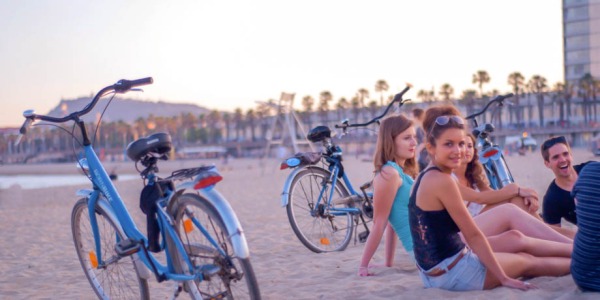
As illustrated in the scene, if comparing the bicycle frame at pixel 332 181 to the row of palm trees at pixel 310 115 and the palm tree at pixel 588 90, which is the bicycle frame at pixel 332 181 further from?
the palm tree at pixel 588 90

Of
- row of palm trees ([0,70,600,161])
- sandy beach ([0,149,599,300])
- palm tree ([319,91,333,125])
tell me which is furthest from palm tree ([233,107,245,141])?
sandy beach ([0,149,599,300])

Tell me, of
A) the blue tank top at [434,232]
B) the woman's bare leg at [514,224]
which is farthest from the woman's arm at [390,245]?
the blue tank top at [434,232]

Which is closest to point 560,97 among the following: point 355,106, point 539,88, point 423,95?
point 539,88

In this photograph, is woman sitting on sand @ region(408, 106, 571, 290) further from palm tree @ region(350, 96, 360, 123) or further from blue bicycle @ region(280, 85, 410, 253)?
palm tree @ region(350, 96, 360, 123)

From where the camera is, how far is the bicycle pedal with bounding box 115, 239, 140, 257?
339cm

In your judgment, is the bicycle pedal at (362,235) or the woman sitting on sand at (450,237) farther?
the bicycle pedal at (362,235)

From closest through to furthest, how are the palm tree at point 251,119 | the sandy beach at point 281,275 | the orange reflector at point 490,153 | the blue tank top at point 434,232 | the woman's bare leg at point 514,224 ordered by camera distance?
the blue tank top at point 434,232, the sandy beach at point 281,275, the woman's bare leg at point 514,224, the orange reflector at point 490,153, the palm tree at point 251,119

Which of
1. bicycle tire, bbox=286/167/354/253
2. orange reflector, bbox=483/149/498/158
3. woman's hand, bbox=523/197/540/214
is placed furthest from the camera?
bicycle tire, bbox=286/167/354/253

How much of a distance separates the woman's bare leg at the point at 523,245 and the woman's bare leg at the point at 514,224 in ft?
0.37

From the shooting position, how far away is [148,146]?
3.33 metres

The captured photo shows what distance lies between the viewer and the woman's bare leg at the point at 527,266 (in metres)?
3.51

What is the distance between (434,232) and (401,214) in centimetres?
97

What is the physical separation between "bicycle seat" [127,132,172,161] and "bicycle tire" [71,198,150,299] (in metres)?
0.48

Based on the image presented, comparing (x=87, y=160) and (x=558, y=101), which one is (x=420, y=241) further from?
(x=558, y=101)
